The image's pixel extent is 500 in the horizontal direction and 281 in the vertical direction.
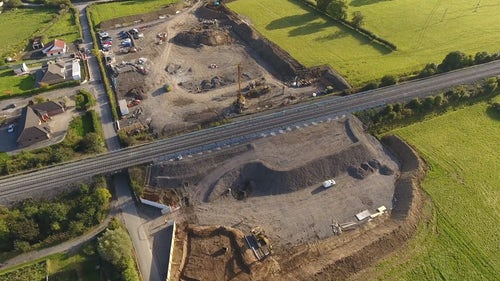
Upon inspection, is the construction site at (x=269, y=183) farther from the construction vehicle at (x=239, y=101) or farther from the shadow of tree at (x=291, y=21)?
the shadow of tree at (x=291, y=21)

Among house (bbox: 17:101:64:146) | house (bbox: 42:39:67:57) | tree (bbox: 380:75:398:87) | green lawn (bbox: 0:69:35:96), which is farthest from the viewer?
house (bbox: 42:39:67:57)

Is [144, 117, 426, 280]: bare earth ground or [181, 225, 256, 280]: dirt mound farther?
[144, 117, 426, 280]: bare earth ground

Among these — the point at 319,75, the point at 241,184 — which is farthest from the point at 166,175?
the point at 319,75

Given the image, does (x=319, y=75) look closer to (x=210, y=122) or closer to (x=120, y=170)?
(x=210, y=122)

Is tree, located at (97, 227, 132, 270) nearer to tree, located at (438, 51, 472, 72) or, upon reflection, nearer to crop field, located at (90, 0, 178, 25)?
tree, located at (438, 51, 472, 72)

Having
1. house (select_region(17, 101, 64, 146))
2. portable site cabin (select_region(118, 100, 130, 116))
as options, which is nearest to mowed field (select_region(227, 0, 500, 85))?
portable site cabin (select_region(118, 100, 130, 116))

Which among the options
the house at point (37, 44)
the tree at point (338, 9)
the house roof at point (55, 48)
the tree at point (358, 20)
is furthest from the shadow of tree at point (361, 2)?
the house at point (37, 44)

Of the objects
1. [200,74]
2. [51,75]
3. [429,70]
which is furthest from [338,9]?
[51,75]
